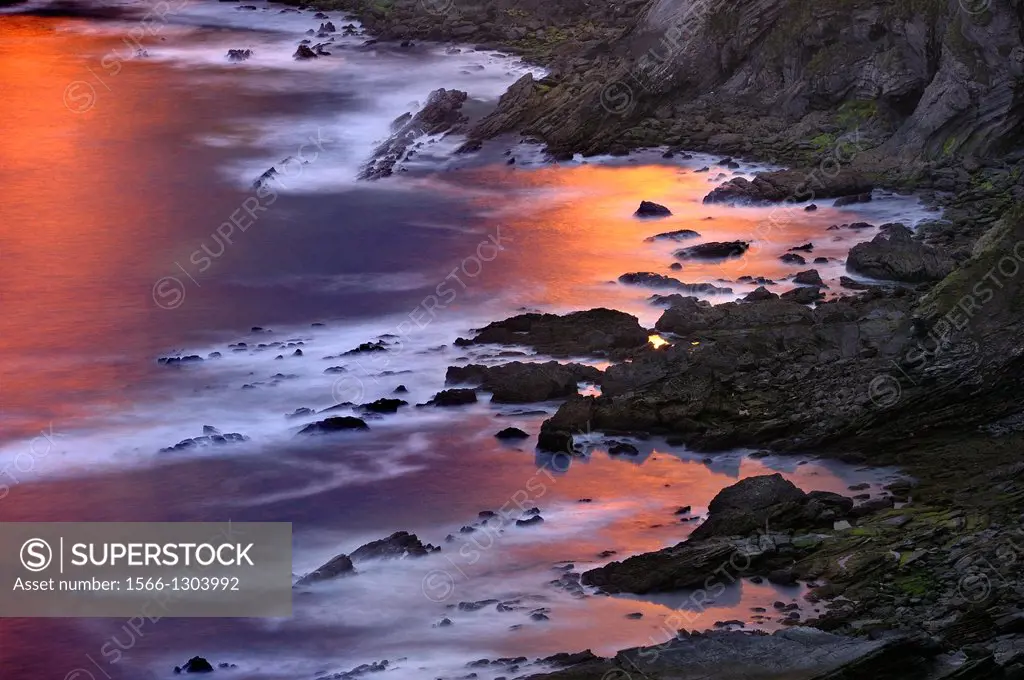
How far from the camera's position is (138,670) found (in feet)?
58.6

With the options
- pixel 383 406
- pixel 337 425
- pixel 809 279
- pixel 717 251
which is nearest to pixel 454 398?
pixel 383 406

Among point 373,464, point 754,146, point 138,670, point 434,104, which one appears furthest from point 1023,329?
point 434,104

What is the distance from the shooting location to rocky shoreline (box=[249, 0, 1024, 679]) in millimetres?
17281

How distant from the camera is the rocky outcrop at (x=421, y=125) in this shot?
134 feet

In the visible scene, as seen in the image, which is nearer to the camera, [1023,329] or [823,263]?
[1023,329]

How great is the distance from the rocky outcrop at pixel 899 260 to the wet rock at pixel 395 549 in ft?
38.2

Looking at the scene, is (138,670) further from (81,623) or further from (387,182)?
(387,182)

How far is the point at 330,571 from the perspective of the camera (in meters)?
19.7

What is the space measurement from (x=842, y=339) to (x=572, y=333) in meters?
4.79

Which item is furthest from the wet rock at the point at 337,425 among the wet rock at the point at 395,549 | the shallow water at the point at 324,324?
the wet rock at the point at 395,549

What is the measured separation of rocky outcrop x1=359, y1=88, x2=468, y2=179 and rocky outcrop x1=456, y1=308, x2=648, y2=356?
537 inches

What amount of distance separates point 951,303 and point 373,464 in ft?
28.7

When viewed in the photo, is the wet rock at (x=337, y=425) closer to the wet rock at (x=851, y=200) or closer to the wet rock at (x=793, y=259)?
the wet rock at (x=793, y=259)

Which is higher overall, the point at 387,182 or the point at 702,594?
the point at 387,182
